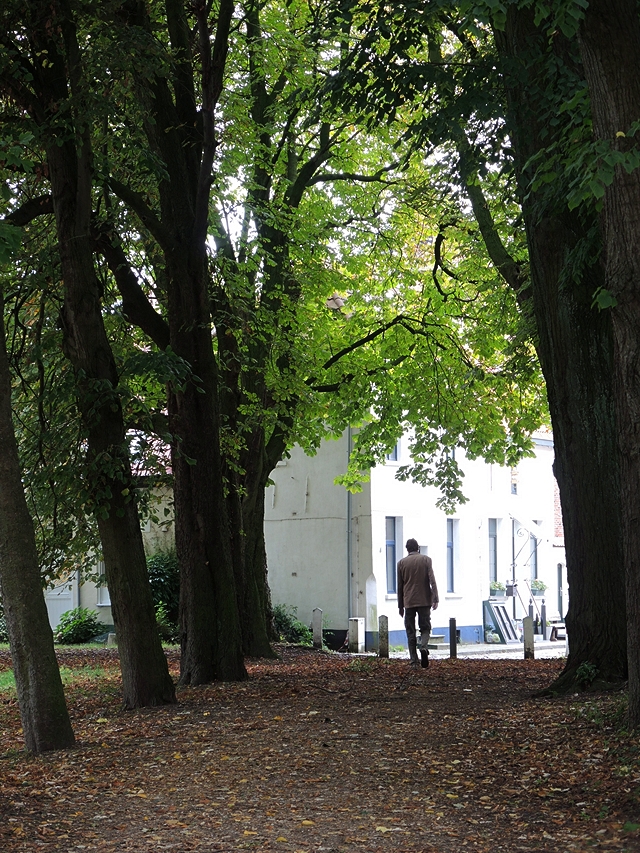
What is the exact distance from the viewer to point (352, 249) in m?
21.6

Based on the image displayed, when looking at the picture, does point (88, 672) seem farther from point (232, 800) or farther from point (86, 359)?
point (232, 800)

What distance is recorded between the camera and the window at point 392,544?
31828 mm

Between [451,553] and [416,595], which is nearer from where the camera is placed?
[416,595]

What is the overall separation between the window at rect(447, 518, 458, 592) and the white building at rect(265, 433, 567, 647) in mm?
34

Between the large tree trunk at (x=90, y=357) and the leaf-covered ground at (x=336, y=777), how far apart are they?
1405 millimetres

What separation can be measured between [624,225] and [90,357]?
5945 millimetres

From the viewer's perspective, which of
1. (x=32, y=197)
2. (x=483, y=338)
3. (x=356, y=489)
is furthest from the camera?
(x=356, y=489)

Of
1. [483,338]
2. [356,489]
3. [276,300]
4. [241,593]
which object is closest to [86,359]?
[276,300]

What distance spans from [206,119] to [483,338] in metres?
10.6

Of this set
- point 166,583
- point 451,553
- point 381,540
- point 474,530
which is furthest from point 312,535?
point 474,530

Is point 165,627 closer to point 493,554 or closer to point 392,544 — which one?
point 392,544

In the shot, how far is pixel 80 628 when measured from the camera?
29484mm

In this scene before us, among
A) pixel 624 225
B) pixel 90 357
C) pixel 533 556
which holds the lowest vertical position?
pixel 533 556

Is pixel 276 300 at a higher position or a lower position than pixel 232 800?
higher
